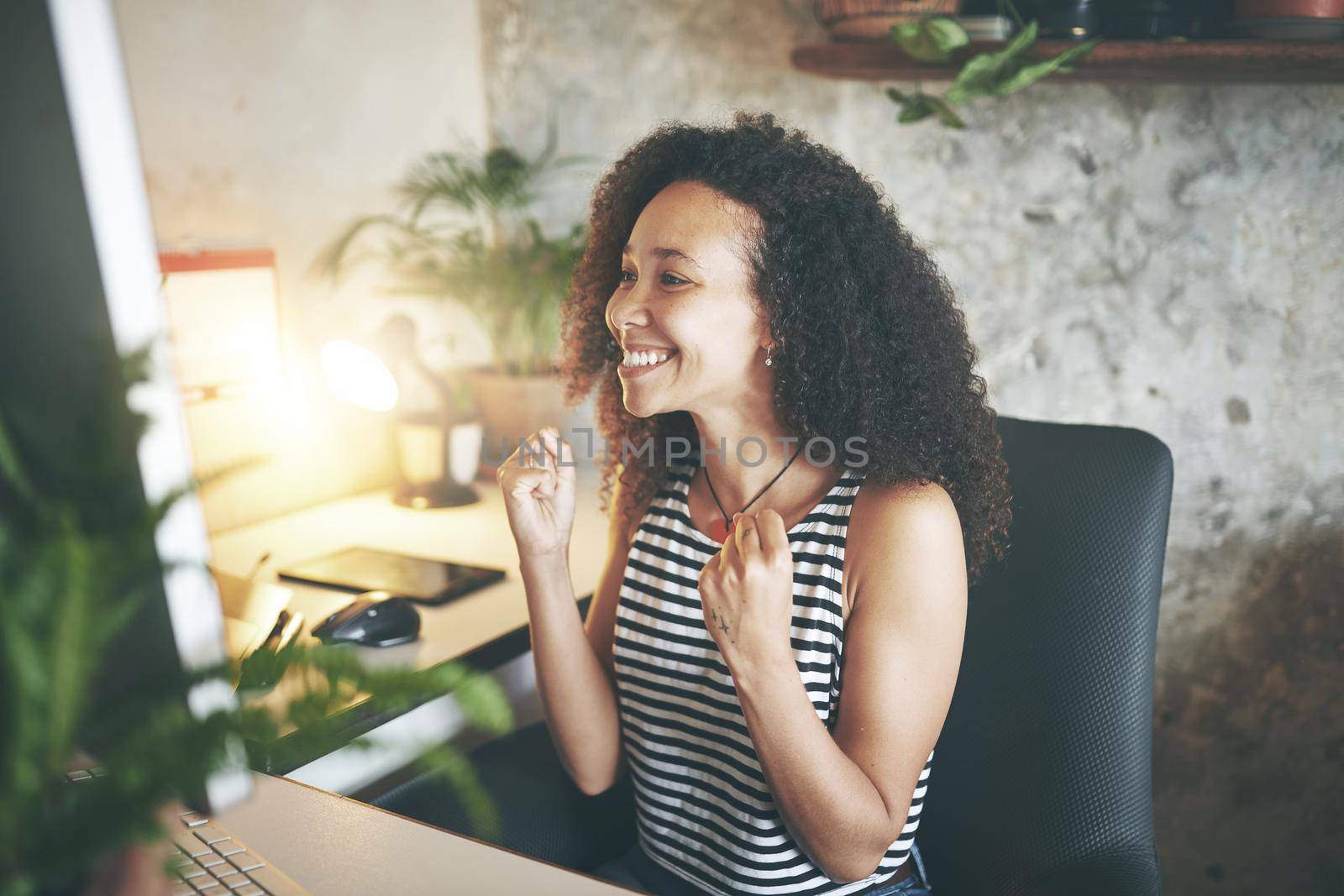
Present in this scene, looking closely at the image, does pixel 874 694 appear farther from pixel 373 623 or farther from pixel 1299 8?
pixel 1299 8

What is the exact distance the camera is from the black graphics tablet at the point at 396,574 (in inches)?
57.3

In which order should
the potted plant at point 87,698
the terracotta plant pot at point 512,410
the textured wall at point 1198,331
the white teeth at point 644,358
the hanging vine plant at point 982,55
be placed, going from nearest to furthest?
the potted plant at point 87,698, the white teeth at point 644,358, the hanging vine plant at point 982,55, the textured wall at point 1198,331, the terracotta plant pot at point 512,410

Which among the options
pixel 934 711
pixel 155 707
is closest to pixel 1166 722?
pixel 934 711

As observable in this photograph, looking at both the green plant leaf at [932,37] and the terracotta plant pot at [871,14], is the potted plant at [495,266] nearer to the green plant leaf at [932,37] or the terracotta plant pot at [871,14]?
the terracotta plant pot at [871,14]

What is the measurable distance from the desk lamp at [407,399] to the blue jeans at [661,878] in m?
0.89

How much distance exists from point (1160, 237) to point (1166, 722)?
36.5 inches

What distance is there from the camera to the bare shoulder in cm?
105

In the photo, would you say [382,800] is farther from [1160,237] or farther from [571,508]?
[1160,237]

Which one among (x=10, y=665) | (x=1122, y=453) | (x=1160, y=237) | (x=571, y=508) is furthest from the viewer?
(x=1160, y=237)

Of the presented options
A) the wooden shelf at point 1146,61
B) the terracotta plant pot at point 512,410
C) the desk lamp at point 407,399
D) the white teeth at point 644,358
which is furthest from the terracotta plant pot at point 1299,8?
the desk lamp at point 407,399

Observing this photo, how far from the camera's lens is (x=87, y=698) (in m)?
0.46

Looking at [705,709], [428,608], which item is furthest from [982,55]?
[428,608]

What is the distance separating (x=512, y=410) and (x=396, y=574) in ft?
2.19

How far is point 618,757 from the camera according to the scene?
1.27m
